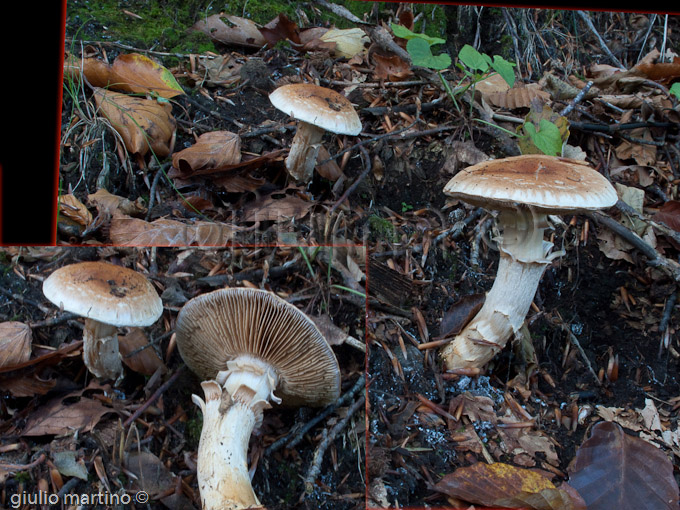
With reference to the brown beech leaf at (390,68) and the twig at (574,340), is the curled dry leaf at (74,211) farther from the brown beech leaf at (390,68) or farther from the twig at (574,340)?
the twig at (574,340)

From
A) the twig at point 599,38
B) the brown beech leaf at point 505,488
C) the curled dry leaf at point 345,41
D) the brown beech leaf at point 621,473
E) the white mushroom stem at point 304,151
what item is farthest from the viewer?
the twig at point 599,38

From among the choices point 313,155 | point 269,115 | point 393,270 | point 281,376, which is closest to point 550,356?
point 393,270

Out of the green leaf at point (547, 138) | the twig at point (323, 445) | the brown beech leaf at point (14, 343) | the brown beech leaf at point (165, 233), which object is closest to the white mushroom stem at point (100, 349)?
the brown beech leaf at point (14, 343)

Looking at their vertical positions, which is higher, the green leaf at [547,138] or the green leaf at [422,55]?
the green leaf at [422,55]

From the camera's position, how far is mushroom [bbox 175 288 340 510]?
1.54m

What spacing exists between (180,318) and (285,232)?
0.59 m

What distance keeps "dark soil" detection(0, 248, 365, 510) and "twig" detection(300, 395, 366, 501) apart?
13 millimetres

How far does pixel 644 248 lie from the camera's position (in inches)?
89.7

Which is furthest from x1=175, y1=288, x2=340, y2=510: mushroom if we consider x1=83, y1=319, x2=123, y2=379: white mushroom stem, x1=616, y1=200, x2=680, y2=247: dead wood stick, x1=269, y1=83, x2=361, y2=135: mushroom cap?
x1=616, y1=200, x2=680, y2=247: dead wood stick

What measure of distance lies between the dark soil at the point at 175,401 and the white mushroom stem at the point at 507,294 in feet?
1.40

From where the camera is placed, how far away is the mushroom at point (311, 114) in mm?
2156

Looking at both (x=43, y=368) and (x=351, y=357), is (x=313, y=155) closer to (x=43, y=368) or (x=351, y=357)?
(x=351, y=357)

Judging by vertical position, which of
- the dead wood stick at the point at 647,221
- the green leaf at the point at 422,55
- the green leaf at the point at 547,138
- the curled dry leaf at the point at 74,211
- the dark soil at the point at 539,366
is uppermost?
the green leaf at the point at 422,55

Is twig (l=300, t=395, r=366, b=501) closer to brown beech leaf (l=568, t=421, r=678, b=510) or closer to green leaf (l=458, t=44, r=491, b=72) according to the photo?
brown beech leaf (l=568, t=421, r=678, b=510)
